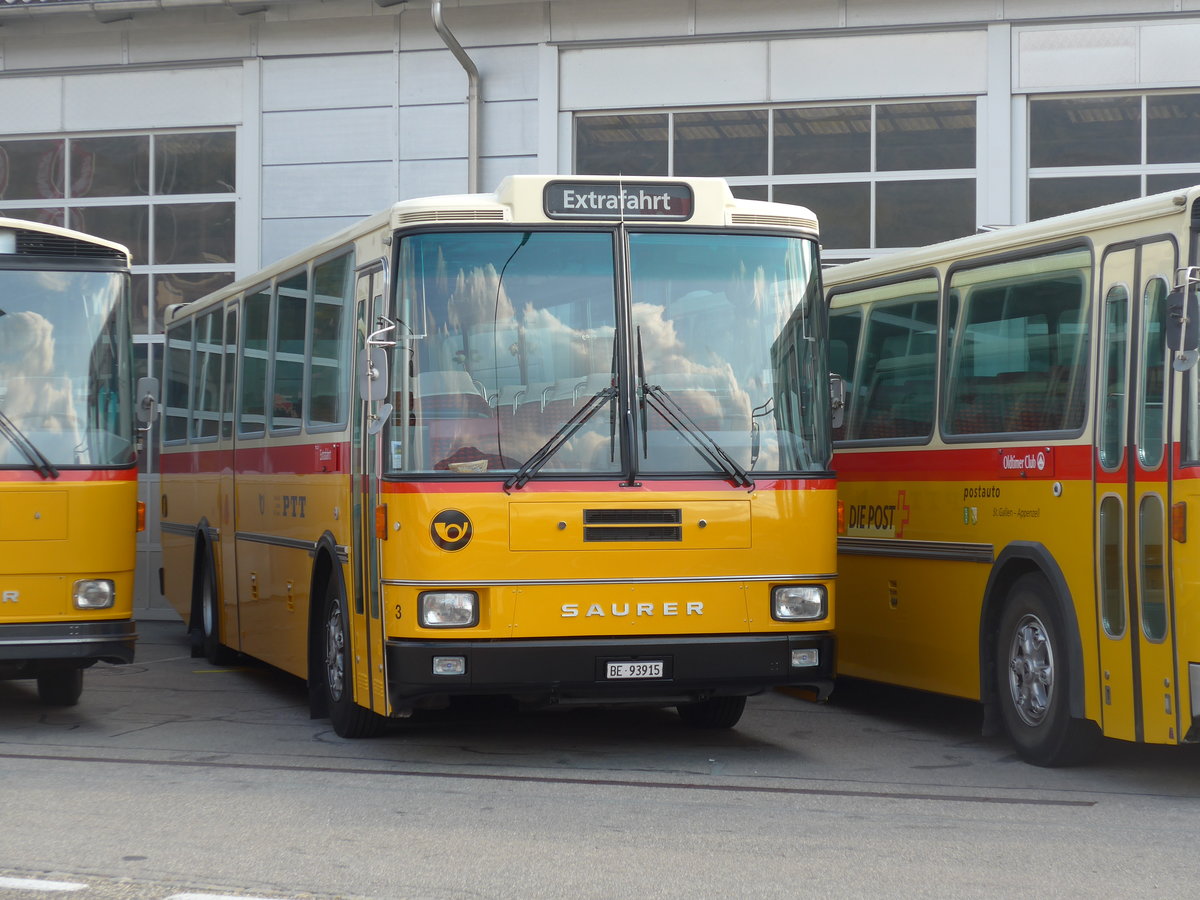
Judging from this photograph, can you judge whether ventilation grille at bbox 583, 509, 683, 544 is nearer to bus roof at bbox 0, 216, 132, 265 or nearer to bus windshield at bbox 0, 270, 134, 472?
bus windshield at bbox 0, 270, 134, 472

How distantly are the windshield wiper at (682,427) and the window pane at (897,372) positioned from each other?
200 centimetres

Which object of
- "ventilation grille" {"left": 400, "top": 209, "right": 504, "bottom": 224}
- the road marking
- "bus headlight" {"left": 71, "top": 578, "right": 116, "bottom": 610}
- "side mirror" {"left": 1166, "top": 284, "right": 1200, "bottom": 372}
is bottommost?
the road marking

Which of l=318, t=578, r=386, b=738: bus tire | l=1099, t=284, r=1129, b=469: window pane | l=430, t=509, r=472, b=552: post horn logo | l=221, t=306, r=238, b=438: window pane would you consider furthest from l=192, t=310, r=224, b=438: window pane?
l=1099, t=284, r=1129, b=469: window pane

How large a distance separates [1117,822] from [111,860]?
416 centimetres

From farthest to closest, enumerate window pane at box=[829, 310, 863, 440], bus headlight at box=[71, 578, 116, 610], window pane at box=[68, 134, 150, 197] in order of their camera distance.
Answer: window pane at box=[68, 134, 150, 197], window pane at box=[829, 310, 863, 440], bus headlight at box=[71, 578, 116, 610]

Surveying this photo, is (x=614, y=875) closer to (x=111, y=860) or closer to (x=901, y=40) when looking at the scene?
(x=111, y=860)

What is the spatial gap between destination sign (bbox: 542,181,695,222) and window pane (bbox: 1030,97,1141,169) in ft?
27.7

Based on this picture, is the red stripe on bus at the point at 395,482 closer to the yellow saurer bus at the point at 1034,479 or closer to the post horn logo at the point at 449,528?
the post horn logo at the point at 449,528

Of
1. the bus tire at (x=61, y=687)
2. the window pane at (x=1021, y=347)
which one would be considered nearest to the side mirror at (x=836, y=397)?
the window pane at (x=1021, y=347)

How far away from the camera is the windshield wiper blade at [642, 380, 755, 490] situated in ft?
28.9

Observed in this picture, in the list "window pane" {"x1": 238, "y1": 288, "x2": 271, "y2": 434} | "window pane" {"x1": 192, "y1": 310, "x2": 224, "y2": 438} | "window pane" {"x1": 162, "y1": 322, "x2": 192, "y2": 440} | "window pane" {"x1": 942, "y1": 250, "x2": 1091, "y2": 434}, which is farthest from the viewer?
"window pane" {"x1": 162, "y1": 322, "x2": 192, "y2": 440}

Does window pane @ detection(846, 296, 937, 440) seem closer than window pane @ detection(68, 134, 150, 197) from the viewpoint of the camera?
Yes

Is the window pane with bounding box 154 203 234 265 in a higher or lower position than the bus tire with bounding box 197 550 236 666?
higher

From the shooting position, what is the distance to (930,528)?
33.8ft
